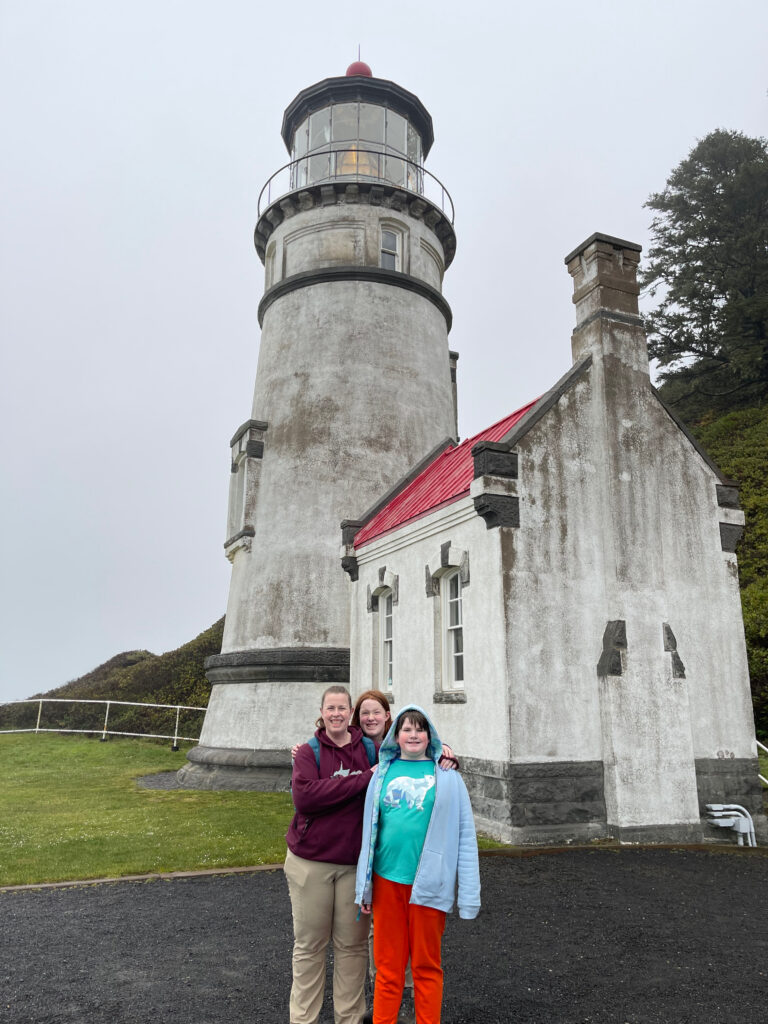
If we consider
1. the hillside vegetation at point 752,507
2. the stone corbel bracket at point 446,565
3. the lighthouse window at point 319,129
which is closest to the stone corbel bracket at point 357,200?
the lighthouse window at point 319,129

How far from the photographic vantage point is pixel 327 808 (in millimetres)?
4250

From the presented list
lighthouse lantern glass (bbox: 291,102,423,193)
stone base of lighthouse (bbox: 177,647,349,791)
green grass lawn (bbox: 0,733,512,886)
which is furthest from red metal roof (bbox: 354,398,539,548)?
lighthouse lantern glass (bbox: 291,102,423,193)

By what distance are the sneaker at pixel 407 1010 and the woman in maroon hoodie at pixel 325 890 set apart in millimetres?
385

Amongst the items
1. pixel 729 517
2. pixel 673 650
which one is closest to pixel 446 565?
Answer: pixel 673 650

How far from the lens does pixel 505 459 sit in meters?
11.0

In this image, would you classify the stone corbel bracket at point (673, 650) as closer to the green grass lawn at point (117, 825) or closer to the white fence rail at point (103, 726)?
the green grass lawn at point (117, 825)

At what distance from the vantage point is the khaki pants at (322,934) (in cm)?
418

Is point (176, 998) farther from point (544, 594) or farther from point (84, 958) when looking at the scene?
point (544, 594)

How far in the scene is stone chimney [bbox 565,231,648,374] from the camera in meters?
12.3

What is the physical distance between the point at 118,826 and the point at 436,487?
766cm

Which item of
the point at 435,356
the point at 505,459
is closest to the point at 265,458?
the point at 435,356

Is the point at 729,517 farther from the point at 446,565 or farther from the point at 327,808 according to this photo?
the point at 327,808

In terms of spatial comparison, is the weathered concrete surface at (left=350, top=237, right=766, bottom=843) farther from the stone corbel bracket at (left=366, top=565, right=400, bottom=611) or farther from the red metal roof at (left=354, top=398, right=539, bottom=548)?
the stone corbel bracket at (left=366, top=565, right=400, bottom=611)

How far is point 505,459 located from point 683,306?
99.2ft
